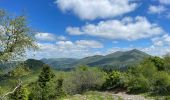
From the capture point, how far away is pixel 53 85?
382 ft

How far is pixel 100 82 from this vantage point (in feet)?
474

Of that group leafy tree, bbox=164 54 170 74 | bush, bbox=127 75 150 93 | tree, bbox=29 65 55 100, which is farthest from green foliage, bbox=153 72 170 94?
tree, bbox=29 65 55 100

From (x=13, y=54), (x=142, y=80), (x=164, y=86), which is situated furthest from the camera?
(x=142, y=80)

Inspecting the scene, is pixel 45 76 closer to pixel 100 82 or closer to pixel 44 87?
pixel 44 87

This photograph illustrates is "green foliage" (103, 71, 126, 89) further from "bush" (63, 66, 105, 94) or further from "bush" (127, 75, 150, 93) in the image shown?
"bush" (127, 75, 150, 93)

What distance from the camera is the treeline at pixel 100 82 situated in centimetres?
10419

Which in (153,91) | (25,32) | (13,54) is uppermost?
(25,32)

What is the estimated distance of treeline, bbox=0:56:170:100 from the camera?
104m

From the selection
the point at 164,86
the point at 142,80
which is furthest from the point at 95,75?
the point at 164,86

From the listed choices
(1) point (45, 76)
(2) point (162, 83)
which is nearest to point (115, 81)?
(1) point (45, 76)

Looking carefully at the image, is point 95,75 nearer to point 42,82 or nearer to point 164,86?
point 42,82

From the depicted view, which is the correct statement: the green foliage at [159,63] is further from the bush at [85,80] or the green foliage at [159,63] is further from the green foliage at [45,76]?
the green foliage at [45,76]

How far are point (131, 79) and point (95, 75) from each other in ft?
92.2

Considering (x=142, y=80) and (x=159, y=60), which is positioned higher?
(x=159, y=60)
